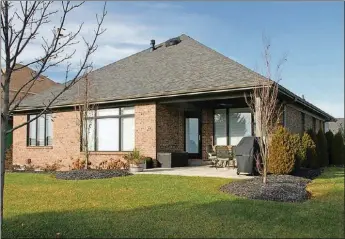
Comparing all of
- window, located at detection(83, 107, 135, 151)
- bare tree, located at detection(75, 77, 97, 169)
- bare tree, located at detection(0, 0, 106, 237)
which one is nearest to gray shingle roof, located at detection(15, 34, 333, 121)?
bare tree, located at detection(75, 77, 97, 169)

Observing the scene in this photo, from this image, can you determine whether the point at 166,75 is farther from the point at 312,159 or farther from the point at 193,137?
the point at 312,159

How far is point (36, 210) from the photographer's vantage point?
7.10m

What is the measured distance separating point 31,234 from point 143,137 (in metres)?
10.4

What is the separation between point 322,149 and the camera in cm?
1432

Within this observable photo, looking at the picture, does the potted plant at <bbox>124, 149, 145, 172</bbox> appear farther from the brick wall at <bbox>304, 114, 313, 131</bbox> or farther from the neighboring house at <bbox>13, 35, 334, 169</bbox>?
the brick wall at <bbox>304, 114, 313, 131</bbox>

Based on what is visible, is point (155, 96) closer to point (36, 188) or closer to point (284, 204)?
point (36, 188)

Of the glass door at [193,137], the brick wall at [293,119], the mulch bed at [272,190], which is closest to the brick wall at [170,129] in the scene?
the glass door at [193,137]

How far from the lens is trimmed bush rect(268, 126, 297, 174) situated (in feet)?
35.1

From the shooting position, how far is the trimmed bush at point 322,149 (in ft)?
44.2

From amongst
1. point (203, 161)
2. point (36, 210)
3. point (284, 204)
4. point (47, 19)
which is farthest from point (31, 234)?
point (203, 161)

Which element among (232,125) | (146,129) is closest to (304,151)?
(232,125)

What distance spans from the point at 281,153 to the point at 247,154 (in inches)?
40.4

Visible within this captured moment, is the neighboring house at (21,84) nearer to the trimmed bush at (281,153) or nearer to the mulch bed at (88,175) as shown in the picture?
the mulch bed at (88,175)

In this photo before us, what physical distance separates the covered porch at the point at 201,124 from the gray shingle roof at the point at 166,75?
3.37 feet
